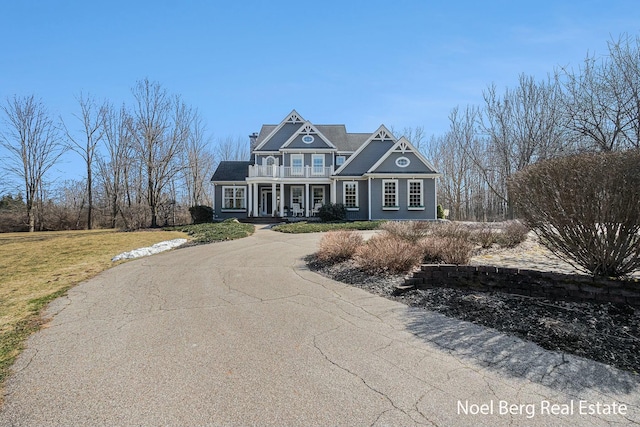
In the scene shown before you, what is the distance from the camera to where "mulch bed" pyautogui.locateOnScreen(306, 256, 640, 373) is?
3.66m

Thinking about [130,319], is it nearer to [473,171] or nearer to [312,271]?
[312,271]

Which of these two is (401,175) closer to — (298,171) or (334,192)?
(334,192)

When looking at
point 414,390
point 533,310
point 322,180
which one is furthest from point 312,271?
point 322,180

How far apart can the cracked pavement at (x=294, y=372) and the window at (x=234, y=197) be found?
21801 millimetres

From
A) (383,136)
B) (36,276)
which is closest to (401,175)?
(383,136)

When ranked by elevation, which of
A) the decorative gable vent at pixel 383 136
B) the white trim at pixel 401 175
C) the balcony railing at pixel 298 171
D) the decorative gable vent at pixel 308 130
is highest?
the decorative gable vent at pixel 308 130

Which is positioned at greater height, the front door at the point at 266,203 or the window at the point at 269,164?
the window at the point at 269,164

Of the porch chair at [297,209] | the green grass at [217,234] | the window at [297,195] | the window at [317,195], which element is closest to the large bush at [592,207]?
the green grass at [217,234]

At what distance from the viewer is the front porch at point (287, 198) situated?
26406 millimetres

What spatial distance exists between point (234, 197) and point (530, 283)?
2482 cm

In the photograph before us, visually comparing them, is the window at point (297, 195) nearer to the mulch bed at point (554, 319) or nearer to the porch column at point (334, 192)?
the porch column at point (334, 192)

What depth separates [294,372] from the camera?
3.37 m

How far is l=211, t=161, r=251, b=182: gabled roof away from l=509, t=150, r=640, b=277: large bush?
2466 centimetres

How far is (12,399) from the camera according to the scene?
2.99 m
